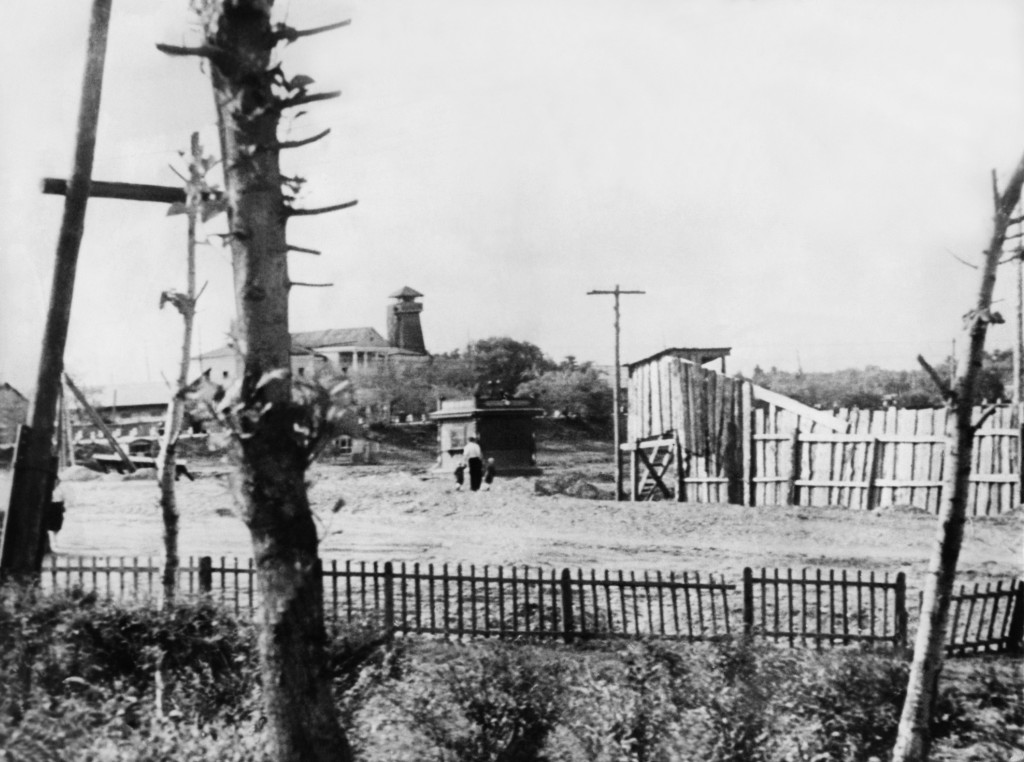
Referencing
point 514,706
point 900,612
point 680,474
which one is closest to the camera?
point 514,706

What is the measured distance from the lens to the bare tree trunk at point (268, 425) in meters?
4.17

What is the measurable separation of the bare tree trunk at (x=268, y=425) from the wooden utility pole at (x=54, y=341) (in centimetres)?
450

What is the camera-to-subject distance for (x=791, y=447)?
1662 cm

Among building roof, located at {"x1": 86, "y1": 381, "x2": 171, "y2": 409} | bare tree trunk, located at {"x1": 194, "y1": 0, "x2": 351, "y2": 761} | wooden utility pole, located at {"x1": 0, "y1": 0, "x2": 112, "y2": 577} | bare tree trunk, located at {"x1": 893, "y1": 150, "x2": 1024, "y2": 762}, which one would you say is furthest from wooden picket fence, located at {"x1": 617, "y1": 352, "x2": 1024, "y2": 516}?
building roof, located at {"x1": 86, "y1": 381, "x2": 171, "y2": 409}

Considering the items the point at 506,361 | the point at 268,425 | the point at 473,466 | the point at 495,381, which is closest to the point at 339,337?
the point at 473,466

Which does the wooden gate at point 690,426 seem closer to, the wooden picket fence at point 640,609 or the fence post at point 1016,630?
→ the wooden picket fence at point 640,609

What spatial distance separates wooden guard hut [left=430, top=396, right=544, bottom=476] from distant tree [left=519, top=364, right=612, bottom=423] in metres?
6.38

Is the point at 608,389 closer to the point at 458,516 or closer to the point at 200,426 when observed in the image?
the point at 458,516

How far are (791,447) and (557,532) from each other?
4299mm

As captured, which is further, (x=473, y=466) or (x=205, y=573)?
(x=473, y=466)

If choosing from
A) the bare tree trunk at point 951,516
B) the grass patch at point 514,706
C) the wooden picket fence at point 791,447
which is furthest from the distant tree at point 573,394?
the bare tree trunk at point 951,516

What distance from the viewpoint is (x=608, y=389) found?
3409 centimetres

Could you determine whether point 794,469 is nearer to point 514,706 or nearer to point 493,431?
point 493,431

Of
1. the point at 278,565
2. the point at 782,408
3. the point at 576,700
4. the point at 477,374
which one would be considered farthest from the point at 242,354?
the point at 477,374
